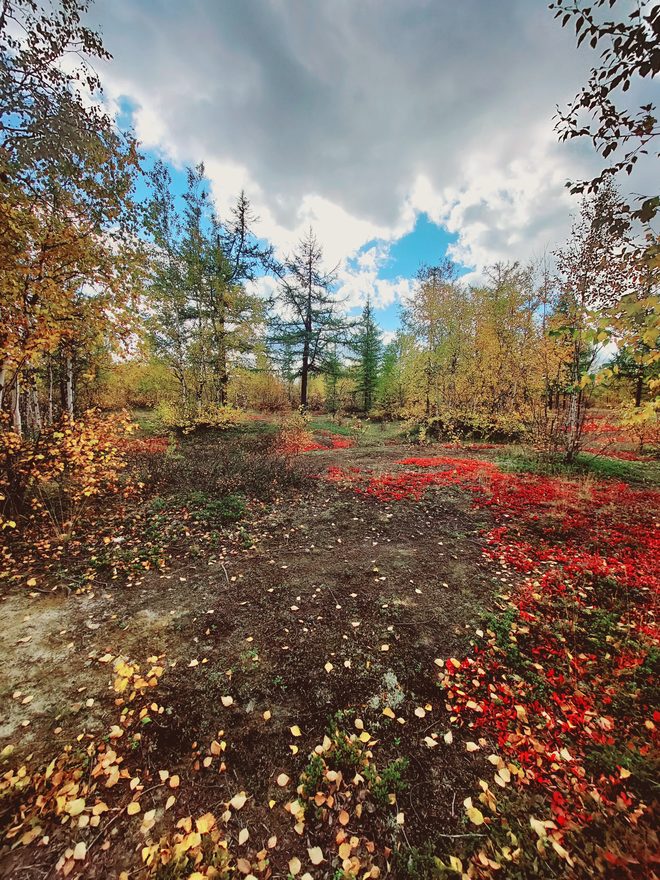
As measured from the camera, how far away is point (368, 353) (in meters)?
29.2

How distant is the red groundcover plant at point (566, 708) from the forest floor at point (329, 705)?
0.02m

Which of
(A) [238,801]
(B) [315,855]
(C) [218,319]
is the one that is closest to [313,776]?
(B) [315,855]

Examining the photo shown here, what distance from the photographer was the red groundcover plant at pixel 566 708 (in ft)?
6.61

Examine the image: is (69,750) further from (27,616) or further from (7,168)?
(7,168)

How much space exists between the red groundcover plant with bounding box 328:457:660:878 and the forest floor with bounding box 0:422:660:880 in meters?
0.02

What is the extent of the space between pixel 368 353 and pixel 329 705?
28.5 metres

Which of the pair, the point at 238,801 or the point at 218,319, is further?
the point at 218,319

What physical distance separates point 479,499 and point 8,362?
10.3 m

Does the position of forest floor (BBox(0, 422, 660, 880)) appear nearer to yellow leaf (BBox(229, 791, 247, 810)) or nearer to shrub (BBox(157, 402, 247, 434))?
yellow leaf (BBox(229, 791, 247, 810))

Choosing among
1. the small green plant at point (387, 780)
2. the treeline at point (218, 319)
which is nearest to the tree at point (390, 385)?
the treeline at point (218, 319)

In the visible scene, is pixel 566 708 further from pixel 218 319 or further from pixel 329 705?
pixel 218 319

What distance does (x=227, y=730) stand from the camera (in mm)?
2828

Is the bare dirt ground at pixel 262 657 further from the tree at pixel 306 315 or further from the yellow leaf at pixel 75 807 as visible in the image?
the tree at pixel 306 315

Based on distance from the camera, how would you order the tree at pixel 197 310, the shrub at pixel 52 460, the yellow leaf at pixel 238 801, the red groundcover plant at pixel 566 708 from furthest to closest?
the tree at pixel 197 310 < the shrub at pixel 52 460 < the yellow leaf at pixel 238 801 < the red groundcover plant at pixel 566 708
